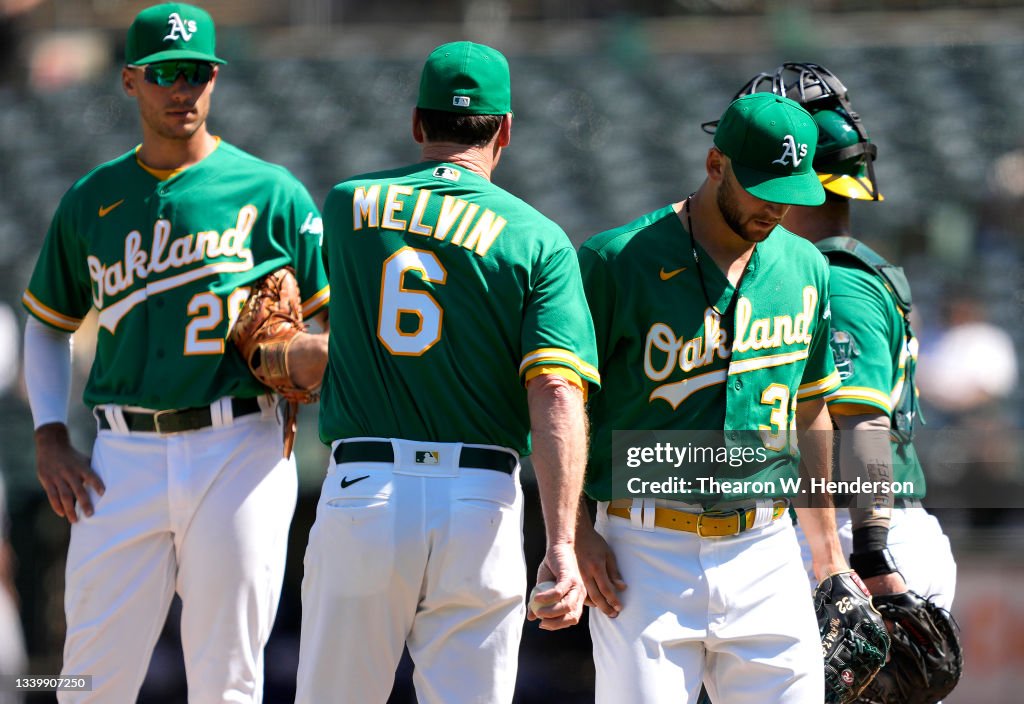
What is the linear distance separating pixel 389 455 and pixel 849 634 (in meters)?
1.41

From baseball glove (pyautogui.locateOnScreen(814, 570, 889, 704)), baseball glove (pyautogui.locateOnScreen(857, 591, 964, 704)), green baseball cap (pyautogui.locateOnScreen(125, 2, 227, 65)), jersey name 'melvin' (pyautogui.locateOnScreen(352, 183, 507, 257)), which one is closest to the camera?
jersey name 'melvin' (pyautogui.locateOnScreen(352, 183, 507, 257))

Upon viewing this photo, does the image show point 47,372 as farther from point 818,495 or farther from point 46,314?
point 818,495

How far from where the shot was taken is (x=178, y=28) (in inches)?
162

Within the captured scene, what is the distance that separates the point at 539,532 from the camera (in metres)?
7.28

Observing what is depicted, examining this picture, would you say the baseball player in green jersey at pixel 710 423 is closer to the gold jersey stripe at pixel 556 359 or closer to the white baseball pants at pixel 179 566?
the gold jersey stripe at pixel 556 359

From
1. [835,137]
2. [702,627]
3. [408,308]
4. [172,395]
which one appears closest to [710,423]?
[702,627]

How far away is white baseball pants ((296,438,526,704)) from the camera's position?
3137mm

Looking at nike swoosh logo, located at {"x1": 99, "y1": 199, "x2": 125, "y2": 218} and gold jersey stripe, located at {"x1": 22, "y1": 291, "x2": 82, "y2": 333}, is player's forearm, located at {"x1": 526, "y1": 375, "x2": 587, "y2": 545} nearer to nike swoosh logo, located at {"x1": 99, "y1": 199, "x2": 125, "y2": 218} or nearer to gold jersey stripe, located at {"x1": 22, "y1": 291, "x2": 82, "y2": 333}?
nike swoosh logo, located at {"x1": 99, "y1": 199, "x2": 125, "y2": 218}

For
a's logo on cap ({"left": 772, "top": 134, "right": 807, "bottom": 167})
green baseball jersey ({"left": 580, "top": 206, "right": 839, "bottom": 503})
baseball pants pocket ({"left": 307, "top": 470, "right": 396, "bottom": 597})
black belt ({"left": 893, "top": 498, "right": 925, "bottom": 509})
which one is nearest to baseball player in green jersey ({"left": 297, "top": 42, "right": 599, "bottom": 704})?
baseball pants pocket ({"left": 307, "top": 470, "right": 396, "bottom": 597})

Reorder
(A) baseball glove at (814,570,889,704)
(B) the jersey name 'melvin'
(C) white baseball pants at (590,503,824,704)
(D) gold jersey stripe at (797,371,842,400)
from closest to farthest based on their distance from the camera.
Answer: (B) the jersey name 'melvin' < (C) white baseball pants at (590,503,824,704) < (A) baseball glove at (814,570,889,704) < (D) gold jersey stripe at (797,371,842,400)

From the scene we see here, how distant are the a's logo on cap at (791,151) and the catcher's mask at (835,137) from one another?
768 millimetres

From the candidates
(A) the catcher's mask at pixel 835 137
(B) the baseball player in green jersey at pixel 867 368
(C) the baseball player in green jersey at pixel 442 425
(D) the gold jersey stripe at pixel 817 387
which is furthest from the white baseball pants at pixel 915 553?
(C) the baseball player in green jersey at pixel 442 425

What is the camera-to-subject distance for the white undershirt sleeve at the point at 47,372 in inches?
167

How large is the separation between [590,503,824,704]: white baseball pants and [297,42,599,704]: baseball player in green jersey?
311mm
